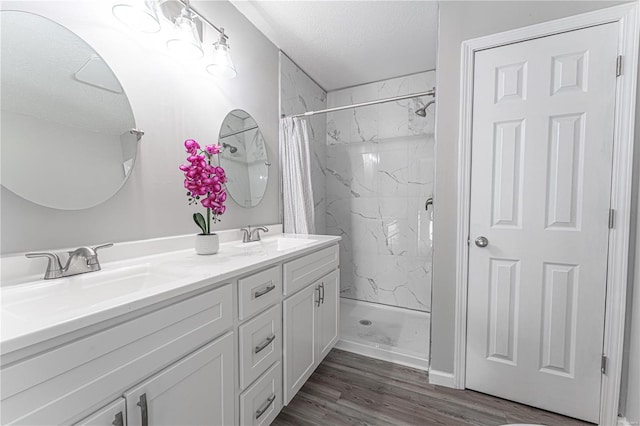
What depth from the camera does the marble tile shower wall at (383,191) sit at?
2.68 m

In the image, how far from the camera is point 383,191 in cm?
287

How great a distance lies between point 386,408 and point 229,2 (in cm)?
271

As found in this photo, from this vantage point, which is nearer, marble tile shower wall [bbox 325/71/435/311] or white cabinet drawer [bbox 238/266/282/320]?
white cabinet drawer [bbox 238/266/282/320]

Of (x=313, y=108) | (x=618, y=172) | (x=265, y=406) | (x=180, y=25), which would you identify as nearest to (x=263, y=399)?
(x=265, y=406)

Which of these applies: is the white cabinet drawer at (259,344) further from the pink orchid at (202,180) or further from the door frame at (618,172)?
the door frame at (618,172)

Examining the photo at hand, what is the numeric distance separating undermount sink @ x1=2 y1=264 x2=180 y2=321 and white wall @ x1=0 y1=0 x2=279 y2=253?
0.55 feet

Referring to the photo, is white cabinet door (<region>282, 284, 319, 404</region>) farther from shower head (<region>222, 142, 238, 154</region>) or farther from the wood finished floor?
shower head (<region>222, 142, 238, 154</region>)

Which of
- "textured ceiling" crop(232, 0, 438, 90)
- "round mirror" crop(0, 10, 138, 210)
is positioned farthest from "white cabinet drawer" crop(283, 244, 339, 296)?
"textured ceiling" crop(232, 0, 438, 90)

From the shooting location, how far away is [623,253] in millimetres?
1298

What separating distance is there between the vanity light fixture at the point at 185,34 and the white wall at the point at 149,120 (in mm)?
63

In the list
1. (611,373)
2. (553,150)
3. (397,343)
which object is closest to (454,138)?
(553,150)

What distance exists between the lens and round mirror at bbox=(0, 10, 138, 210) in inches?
33.8

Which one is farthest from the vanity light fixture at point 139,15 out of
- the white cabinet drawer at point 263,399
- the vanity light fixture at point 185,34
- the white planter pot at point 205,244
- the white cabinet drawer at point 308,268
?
the white cabinet drawer at point 263,399

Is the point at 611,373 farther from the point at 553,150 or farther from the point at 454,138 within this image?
the point at 454,138
